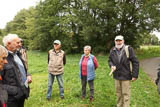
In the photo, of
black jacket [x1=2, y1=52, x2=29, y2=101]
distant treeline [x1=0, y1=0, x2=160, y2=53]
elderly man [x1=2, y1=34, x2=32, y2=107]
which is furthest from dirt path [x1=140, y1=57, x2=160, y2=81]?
black jacket [x1=2, y1=52, x2=29, y2=101]

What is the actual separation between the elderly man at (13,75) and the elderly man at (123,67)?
2472 mm

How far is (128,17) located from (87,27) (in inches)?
212

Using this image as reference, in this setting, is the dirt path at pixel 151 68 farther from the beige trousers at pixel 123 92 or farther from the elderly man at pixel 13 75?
the elderly man at pixel 13 75

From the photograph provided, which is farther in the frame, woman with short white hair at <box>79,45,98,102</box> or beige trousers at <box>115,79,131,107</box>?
woman with short white hair at <box>79,45,98,102</box>

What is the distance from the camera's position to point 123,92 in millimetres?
4391

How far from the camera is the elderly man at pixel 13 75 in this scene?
111 inches

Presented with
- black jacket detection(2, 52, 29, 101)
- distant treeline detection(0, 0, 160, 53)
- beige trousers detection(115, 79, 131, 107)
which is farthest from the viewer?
distant treeline detection(0, 0, 160, 53)

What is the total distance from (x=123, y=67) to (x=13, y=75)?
2843 mm

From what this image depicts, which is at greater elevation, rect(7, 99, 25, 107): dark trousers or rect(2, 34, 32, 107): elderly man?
rect(2, 34, 32, 107): elderly man

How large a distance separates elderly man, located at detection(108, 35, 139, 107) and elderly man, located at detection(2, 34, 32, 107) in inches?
97.3

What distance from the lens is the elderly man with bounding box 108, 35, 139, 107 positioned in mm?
4244

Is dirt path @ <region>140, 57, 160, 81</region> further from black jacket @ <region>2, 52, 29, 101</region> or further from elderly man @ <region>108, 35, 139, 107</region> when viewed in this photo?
black jacket @ <region>2, 52, 29, 101</region>

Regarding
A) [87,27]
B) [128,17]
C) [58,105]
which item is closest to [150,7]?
[128,17]

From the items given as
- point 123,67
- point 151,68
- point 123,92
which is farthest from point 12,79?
point 151,68
